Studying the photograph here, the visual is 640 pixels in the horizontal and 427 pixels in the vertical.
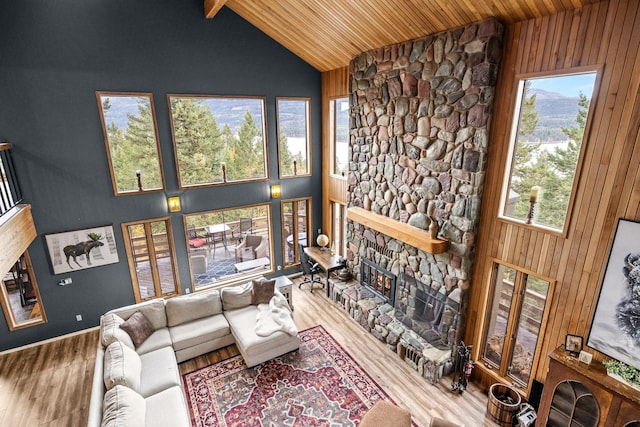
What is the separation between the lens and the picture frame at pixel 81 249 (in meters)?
6.10

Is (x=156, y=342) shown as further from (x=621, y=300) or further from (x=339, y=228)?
(x=621, y=300)

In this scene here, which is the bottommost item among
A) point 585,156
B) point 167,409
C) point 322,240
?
point 167,409

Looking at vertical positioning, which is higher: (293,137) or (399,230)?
(293,137)

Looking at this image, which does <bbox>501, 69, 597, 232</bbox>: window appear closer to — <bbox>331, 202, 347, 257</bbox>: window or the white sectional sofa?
the white sectional sofa

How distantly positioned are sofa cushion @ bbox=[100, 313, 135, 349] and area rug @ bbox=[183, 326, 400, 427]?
1132mm

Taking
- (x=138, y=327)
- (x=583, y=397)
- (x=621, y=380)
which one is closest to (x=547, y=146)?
(x=621, y=380)

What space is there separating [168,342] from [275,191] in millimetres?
3999

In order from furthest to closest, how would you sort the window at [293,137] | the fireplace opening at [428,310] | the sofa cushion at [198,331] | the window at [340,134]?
the window at [293,137]
the window at [340,134]
the sofa cushion at [198,331]
the fireplace opening at [428,310]

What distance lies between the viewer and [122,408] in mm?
3668

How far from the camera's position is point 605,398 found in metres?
3.34

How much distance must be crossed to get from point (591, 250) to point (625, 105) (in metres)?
1.52

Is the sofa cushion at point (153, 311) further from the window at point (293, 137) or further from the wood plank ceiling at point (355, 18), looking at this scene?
the wood plank ceiling at point (355, 18)

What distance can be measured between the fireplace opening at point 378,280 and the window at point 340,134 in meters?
2.32

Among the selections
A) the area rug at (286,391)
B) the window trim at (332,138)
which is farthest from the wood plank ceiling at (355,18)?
the area rug at (286,391)
